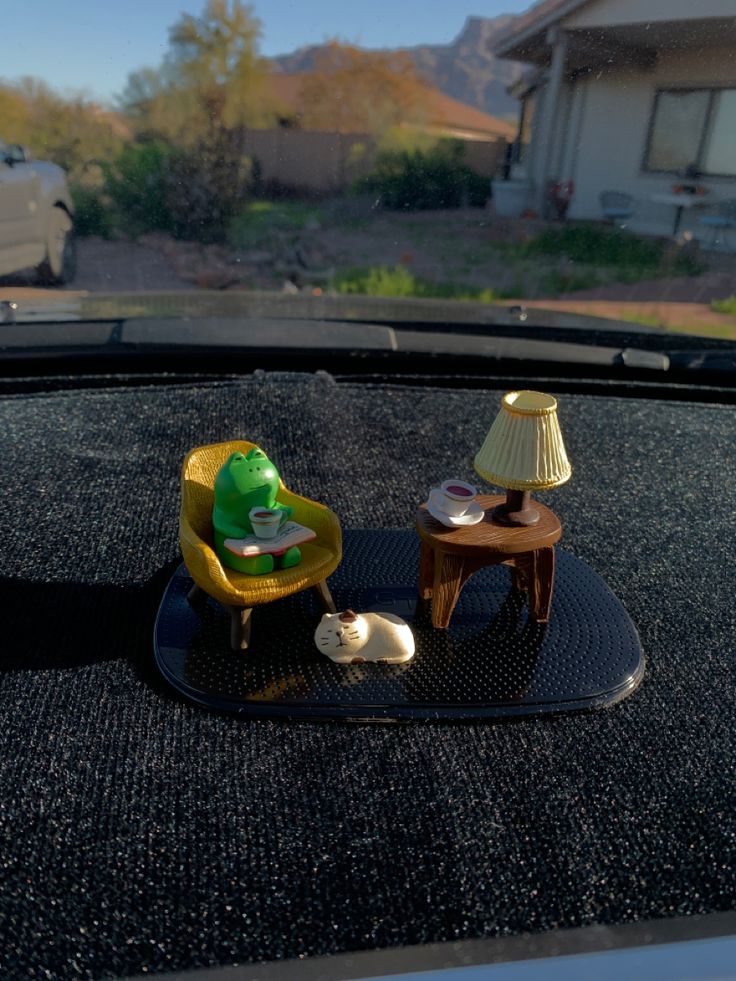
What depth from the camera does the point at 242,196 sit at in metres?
2.02

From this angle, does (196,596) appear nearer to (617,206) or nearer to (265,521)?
(265,521)

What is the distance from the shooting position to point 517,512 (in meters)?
1.43

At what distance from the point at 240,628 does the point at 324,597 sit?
0.16 metres

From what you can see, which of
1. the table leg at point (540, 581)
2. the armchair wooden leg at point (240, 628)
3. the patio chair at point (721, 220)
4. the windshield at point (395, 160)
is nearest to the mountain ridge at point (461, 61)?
the windshield at point (395, 160)

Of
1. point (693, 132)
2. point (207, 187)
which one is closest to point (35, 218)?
point (207, 187)

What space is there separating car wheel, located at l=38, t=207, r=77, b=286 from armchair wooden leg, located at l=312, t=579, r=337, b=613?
120 cm

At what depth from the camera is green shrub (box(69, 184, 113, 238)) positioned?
6.53 ft

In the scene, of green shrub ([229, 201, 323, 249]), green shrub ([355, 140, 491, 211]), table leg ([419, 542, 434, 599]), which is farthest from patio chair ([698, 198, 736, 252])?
table leg ([419, 542, 434, 599])

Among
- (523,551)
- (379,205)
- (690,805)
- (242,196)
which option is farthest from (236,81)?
(690,805)

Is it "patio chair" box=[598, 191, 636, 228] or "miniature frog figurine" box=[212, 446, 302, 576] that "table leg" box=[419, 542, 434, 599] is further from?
"patio chair" box=[598, 191, 636, 228]

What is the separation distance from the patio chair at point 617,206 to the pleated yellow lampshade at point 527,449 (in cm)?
88

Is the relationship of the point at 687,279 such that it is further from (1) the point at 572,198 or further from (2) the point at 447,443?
(2) the point at 447,443

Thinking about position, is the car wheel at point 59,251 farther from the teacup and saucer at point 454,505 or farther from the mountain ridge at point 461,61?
the teacup and saucer at point 454,505

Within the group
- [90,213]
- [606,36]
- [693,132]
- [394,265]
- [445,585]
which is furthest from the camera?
[394,265]
